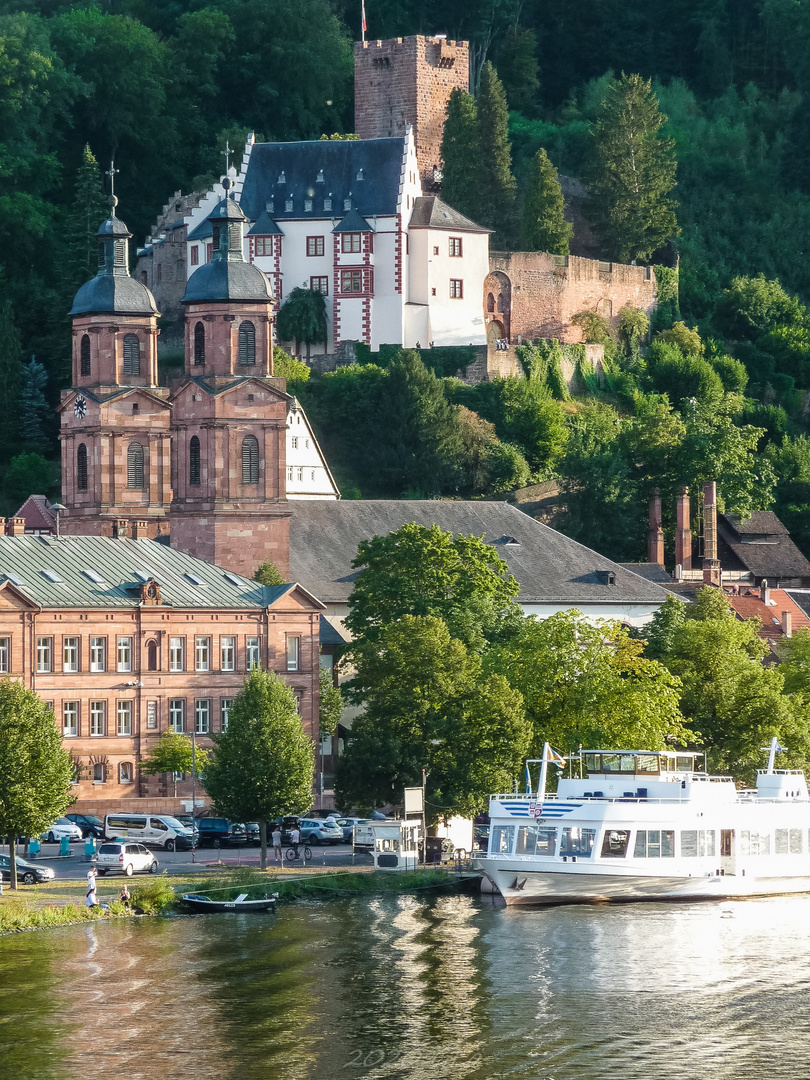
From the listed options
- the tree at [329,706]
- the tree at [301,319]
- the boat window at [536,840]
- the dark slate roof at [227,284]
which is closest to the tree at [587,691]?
the boat window at [536,840]

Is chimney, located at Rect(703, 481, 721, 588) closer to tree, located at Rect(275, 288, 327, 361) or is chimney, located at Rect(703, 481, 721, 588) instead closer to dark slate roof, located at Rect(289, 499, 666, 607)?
dark slate roof, located at Rect(289, 499, 666, 607)

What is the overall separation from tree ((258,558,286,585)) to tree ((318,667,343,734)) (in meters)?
4.55

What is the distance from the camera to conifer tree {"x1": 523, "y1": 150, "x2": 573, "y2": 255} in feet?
508

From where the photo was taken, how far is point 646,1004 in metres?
64.9

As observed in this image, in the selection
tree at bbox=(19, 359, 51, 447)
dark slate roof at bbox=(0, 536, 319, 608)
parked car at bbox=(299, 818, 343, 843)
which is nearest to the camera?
parked car at bbox=(299, 818, 343, 843)

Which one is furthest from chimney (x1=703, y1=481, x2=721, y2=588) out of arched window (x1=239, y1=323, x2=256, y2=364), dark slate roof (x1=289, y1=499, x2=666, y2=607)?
arched window (x1=239, y1=323, x2=256, y2=364)

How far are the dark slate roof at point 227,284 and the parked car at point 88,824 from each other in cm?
2535

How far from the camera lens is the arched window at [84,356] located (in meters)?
113

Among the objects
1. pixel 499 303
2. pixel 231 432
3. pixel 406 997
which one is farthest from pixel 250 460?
pixel 406 997

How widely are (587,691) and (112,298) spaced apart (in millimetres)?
30118

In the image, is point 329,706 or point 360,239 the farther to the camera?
point 360,239

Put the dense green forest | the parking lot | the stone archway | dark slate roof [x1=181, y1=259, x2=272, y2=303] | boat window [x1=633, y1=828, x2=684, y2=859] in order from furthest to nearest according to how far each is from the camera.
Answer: the stone archway < the dense green forest < dark slate roof [x1=181, y1=259, x2=272, y2=303] < the parking lot < boat window [x1=633, y1=828, x2=684, y2=859]

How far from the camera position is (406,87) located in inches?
6344

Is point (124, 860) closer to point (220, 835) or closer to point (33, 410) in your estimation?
point (220, 835)
